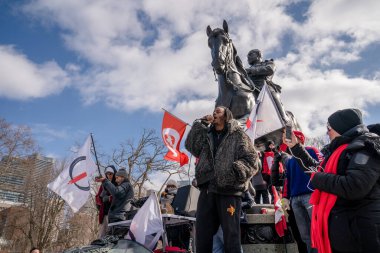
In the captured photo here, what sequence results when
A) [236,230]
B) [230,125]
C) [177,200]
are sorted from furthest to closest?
[177,200] < [230,125] < [236,230]

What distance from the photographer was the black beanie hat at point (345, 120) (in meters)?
2.84

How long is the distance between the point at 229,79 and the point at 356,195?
594 cm

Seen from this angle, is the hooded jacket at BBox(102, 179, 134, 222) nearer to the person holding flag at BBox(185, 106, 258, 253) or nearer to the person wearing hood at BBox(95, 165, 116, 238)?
the person wearing hood at BBox(95, 165, 116, 238)

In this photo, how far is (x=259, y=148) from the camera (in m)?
7.34

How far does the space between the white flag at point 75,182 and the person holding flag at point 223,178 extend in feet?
12.3

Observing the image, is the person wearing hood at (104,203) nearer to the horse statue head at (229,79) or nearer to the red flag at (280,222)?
the horse statue head at (229,79)

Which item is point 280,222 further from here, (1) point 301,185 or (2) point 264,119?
(2) point 264,119

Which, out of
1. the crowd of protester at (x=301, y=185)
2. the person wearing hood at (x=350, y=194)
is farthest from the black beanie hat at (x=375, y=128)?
the person wearing hood at (x=350, y=194)

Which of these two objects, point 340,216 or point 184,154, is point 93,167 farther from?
point 340,216

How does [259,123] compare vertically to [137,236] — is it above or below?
above

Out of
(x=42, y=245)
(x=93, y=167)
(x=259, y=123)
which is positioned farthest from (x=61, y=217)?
(x=259, y=123)

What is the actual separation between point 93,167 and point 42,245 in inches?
1088

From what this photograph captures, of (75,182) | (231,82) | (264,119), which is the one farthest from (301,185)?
(75,182)

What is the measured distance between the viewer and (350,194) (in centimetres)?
241
